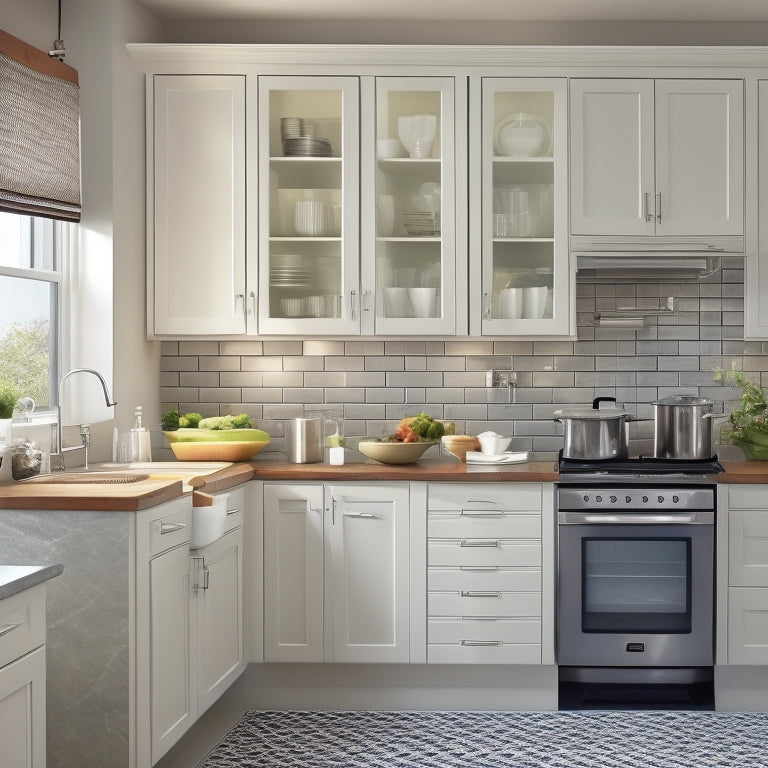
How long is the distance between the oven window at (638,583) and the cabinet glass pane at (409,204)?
120 cm

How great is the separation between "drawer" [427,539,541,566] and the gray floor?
96 centimetres

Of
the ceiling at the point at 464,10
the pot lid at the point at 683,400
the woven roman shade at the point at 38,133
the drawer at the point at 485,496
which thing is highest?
the ceiling at the point at 464,10

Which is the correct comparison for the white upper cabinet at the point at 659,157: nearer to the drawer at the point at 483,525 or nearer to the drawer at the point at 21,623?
the drawer at the point at 483,525

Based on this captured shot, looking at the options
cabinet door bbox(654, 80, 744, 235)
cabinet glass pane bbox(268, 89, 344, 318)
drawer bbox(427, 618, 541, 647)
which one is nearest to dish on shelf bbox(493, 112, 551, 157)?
cabinet door bbox(654, 80, 744, 235)

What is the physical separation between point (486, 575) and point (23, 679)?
84.0 inches

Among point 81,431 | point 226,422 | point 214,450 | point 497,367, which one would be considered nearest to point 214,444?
point 214,450

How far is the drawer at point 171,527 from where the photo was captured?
8.98ft

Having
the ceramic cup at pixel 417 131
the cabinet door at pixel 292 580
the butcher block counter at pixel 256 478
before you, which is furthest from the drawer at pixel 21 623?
the ceramic cup at pixel 417 131

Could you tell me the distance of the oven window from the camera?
3.58 m

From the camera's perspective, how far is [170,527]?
286cm

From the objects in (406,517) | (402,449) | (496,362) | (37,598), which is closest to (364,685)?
(406,517)

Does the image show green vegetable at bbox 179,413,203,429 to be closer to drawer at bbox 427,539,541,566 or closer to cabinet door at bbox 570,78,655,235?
drawer at bbox 427,539,541,566

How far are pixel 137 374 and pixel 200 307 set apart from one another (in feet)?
1.29

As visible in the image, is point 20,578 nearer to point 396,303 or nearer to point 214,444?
point 214,444
